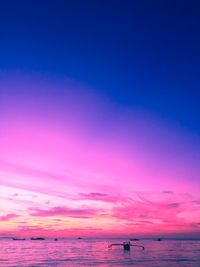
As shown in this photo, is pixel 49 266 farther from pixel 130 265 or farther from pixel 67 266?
pixel 130 265

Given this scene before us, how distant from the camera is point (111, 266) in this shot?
249 ft

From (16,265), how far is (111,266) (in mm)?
22269

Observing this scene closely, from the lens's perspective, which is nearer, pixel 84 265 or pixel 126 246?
pixel 84 265

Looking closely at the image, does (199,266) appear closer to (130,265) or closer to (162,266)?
(162,266)

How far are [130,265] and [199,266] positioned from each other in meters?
15.6

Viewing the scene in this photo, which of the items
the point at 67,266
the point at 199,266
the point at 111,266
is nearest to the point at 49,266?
the point at 67,266

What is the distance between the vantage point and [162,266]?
7456 centimetres

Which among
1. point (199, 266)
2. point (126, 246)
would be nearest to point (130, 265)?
point (199, 266)

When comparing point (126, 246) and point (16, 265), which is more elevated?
point (126, 246)

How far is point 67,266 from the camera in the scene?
75.3m

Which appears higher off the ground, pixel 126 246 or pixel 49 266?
pixel 126 246

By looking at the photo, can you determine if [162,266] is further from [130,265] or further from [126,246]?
[126,246]

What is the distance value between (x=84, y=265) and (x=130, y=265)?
35.6ft

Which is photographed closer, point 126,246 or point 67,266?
point 67,266
